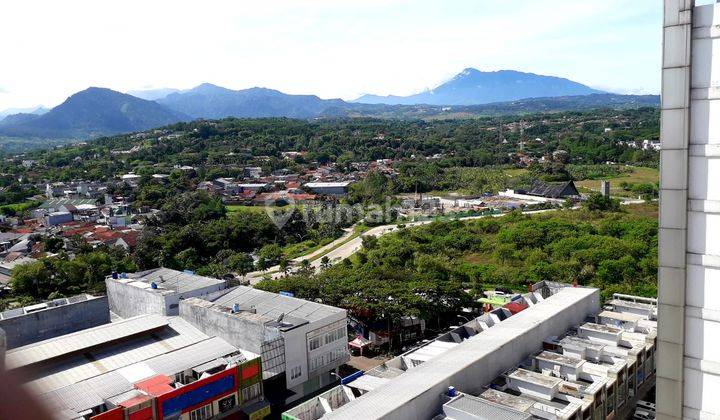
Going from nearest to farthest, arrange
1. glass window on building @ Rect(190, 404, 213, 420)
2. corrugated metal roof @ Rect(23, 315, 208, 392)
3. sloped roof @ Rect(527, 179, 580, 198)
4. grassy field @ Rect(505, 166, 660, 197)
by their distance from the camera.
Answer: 1. glass window on building @ Rect(190, 404, 213, 420)
2. corrugated metal roof @ Rect(23, 315, 208, 392)
3. sloped roof @ Rect(527, 179, 580, 198)
4. grassy field @ Rect(505, 166, 660, 197)

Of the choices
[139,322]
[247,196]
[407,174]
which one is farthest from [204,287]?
[407,174]

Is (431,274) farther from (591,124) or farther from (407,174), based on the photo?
(591,124)

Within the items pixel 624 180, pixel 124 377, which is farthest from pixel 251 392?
pixel 624 180

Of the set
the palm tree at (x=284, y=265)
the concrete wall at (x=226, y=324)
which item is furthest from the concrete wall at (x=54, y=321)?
the palm tree at (x=284, y=265)

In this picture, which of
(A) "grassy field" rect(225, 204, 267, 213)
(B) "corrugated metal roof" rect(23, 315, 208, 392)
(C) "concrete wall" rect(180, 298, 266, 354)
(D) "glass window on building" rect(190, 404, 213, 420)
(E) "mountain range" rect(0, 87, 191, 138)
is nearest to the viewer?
(D) "glass window on building" rect(190, 404, 213, 420)

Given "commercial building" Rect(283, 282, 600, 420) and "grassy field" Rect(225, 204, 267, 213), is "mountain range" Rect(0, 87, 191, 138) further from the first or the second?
"commercial building" Rect(283, 282, 600, 420)

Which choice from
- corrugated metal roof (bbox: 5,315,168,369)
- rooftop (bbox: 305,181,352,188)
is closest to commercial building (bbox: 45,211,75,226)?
rooftop (bbox: 305,181,352,188)
